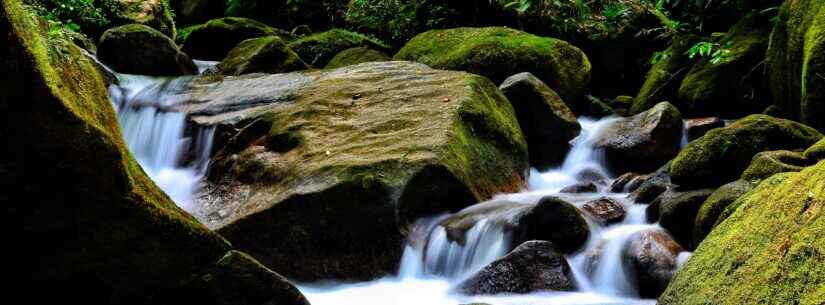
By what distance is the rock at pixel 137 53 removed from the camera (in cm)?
1171

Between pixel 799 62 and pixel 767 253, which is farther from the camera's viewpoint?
pixel 799 62

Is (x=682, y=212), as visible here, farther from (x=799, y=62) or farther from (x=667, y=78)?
(x=667, y=78)

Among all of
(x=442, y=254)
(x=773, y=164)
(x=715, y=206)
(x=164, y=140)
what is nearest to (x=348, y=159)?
(x=442, y=254)

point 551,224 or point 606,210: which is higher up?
point 551,224

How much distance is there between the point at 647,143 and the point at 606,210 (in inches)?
96.1

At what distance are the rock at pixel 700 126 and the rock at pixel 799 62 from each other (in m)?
0.70

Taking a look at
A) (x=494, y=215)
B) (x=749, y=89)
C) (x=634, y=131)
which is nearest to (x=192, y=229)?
(x=494, y=215)

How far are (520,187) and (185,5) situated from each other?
16361 millimetres

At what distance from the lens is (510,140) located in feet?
25.8

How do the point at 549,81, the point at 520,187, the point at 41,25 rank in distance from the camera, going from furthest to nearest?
the point at 549,81 → the point at 520,187 → the point at 41,25

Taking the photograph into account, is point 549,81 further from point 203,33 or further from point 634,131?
point 203,33

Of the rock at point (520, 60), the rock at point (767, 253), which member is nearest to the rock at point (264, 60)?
the rock at point (520, 60)

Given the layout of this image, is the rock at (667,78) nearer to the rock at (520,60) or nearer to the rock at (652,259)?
the rock at (520,60)

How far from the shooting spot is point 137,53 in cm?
1178
